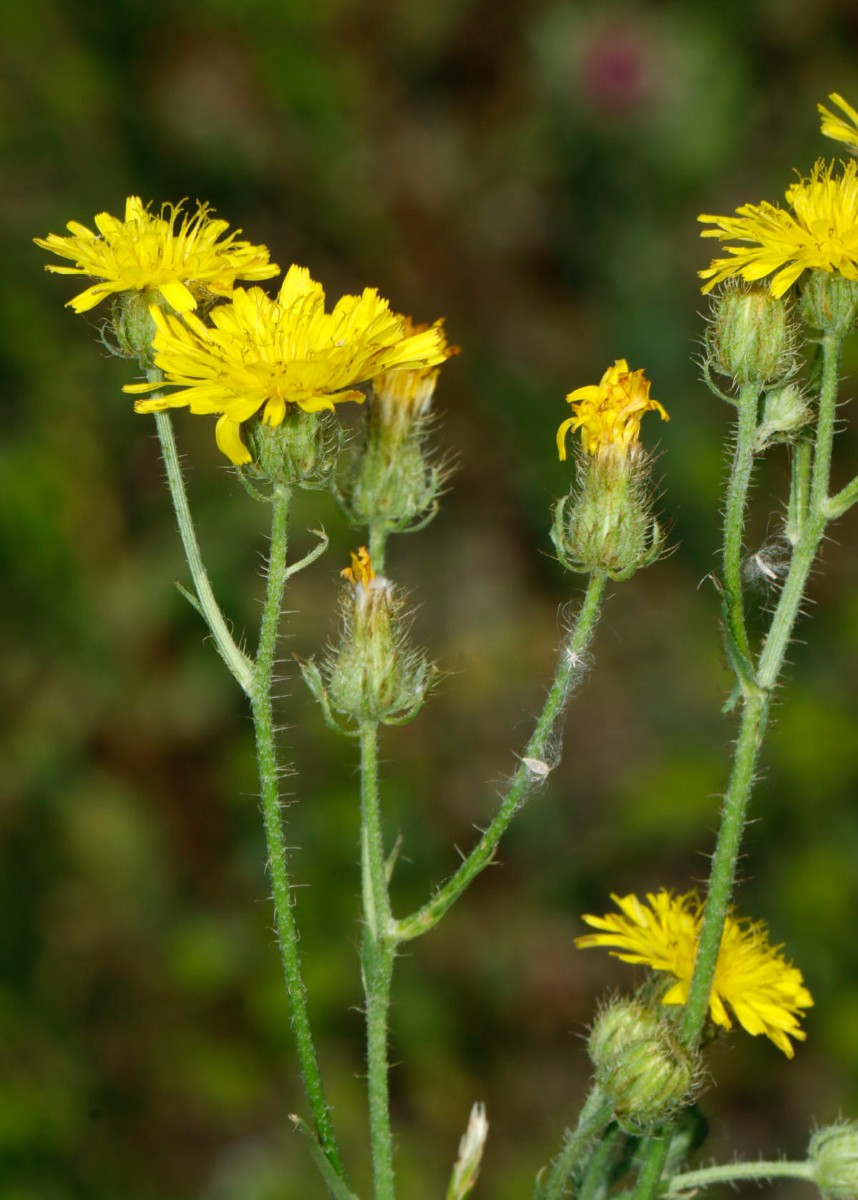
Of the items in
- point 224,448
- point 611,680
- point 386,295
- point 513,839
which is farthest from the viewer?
point 386,295

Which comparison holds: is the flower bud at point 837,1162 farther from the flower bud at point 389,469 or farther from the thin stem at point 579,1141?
the flower bud at point 389,469

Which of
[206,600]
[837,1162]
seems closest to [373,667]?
[206,600]

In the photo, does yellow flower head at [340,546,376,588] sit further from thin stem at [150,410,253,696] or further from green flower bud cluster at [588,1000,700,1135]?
green flower bud cluster at [588,1000,700,1135]

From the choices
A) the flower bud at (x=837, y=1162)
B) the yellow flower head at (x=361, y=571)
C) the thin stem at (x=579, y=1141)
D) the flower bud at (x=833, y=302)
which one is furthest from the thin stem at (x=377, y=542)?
the flower bud at (x=837, y=1162)

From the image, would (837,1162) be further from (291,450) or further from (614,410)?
(291,450)

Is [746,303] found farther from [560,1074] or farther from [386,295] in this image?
[386,295]

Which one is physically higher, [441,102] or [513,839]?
[441,102]

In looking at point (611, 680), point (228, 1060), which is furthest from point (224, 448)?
point (611, 680)
